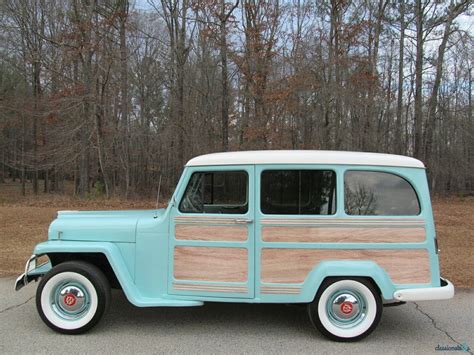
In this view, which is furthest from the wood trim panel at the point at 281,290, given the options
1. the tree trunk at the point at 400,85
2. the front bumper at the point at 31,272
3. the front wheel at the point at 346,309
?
the tree trunk at the point at 400,85

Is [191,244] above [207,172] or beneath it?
beneath

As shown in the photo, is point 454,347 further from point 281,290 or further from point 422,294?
point 281,290

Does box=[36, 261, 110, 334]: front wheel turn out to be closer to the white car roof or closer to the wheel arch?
the wheel arch

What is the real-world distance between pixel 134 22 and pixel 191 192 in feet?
64.1

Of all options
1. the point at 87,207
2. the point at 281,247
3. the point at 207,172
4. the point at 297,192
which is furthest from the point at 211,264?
the point at 87,207

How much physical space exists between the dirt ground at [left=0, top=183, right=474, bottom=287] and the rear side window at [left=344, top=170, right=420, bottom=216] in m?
2.71

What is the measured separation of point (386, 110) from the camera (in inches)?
953

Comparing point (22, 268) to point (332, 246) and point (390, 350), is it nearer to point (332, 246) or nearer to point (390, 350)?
point (332, 246)

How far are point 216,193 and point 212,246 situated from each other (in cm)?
63

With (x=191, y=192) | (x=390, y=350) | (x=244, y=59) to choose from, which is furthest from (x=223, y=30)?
(x=390, y=350)

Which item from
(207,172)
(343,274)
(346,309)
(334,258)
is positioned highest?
(207,172)

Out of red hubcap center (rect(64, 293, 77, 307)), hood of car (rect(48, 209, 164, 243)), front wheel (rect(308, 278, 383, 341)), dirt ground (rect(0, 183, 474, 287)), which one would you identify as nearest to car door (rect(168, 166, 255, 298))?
hood of car (rect(48, 209, 164, 243))

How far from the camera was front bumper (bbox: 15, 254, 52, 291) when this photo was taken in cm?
466

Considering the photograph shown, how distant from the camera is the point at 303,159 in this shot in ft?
14.7
